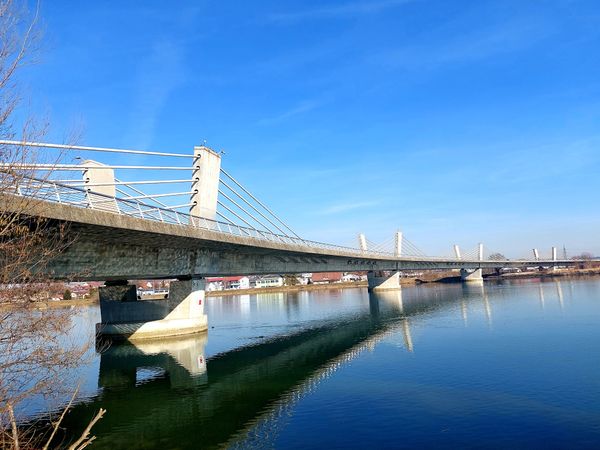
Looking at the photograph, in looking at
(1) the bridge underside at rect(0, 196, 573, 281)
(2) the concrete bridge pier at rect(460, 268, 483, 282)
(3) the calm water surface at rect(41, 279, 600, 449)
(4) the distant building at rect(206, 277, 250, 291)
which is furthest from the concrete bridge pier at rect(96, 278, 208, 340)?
(4) the distant building at rect(206, 277, 250, 291)

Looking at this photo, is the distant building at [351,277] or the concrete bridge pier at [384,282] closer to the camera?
the concrete bridge pier at [384,282]

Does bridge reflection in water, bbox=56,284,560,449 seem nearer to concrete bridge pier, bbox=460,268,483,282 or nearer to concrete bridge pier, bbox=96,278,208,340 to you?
concrete bridge pier, bbox=96,278,208,340

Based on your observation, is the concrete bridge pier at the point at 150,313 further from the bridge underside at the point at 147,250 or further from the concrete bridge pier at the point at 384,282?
the concrete bridge pier at the point at 384,282

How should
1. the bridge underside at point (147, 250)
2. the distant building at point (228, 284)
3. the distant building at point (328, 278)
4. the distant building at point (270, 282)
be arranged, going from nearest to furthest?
the bridge underside at point (147, 250) → the distant building at point (270, 282) → the distant building at point (228, 284) → the distant building at point (328, 278)

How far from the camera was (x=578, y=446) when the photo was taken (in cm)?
1124

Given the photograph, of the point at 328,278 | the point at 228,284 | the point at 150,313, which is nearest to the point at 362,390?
the point at 150,313

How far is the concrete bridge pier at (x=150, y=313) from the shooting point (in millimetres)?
35625

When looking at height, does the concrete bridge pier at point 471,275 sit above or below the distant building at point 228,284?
below

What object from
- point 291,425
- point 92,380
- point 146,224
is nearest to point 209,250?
point 146,224

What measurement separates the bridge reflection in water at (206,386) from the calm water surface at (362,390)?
0.24 feet

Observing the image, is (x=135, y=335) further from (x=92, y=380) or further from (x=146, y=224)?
(x=146, y=224)

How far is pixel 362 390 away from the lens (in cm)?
1811

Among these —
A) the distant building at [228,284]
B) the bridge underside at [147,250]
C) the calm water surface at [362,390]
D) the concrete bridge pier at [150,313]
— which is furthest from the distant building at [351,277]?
the calm water surface at [362,390]

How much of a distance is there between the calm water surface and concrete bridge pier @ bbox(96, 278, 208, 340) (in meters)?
1.64
